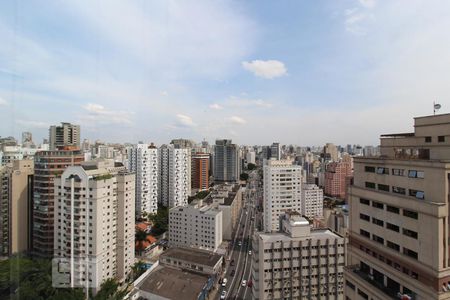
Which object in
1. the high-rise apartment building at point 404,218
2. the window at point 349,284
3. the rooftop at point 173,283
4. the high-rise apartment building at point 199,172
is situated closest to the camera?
the high-rise apartment building at point 404,218

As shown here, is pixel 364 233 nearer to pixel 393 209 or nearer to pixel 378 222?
pixel 378 222

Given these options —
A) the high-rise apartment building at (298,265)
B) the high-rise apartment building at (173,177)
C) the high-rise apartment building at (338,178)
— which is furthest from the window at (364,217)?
the high-rise apartment building at (338,178)

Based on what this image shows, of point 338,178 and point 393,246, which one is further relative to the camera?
point 338,178

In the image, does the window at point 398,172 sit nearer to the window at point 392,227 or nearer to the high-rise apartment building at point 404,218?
the high-rise apartment building at point 404,218

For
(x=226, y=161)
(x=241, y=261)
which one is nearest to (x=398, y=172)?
(x=241, y=261)

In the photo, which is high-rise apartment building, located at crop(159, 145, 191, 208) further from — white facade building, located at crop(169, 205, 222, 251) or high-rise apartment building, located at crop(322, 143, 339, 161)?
high-rise apartment building, located at crop(322, 143, 339, 161)

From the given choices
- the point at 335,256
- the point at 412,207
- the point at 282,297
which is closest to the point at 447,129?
the point at 412,207
